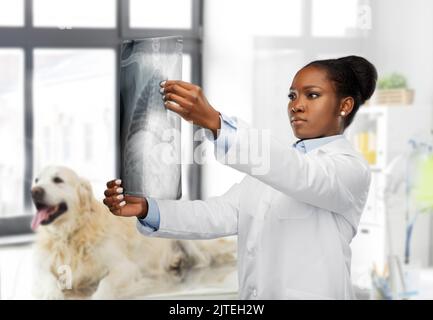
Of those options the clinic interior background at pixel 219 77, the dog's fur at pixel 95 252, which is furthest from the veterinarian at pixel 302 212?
the dog's fur at pixel 95 252

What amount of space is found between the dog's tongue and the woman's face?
122 centimetres

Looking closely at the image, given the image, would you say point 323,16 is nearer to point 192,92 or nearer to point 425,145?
point 425,145

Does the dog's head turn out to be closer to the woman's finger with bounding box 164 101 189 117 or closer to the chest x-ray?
the chest x-ray

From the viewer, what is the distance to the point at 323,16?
194 cm

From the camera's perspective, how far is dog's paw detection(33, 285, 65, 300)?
197 cm

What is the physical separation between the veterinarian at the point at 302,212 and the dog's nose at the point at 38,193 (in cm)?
110

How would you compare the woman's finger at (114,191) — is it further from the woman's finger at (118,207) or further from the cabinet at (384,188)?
the cabinet at (384,188)

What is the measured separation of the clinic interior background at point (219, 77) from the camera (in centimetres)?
190

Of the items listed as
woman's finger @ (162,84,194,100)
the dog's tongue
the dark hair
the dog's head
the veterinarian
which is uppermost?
the dark hair

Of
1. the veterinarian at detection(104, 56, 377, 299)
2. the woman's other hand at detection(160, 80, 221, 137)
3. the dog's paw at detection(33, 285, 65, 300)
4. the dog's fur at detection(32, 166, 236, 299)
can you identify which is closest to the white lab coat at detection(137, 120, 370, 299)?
the veterinarian at detection(104, 56, 377, 299)

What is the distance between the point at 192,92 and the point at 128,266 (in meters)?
1.36
